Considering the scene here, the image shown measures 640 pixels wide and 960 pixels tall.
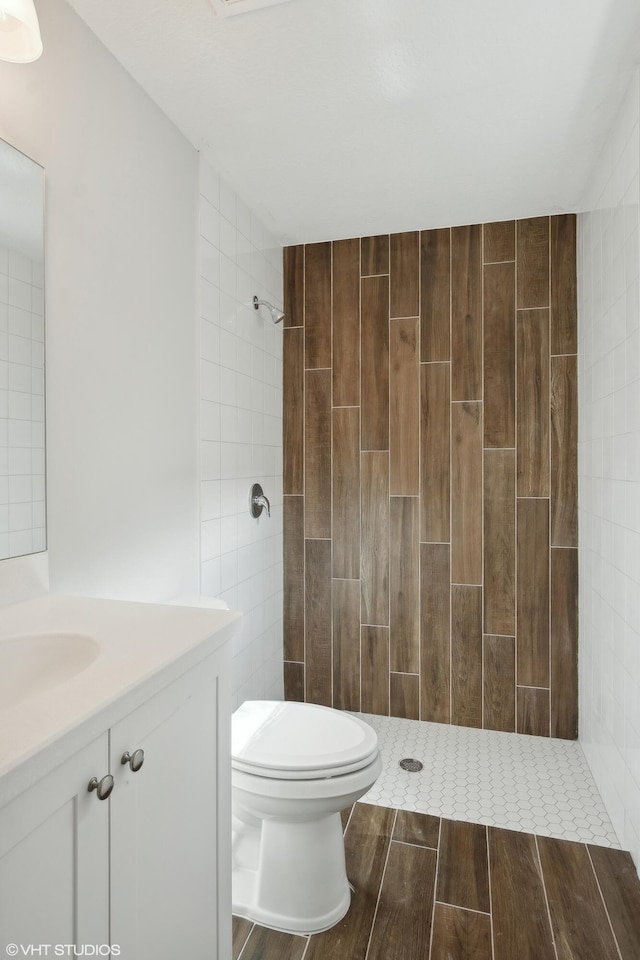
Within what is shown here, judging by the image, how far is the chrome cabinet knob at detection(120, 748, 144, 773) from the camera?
2.58 feet

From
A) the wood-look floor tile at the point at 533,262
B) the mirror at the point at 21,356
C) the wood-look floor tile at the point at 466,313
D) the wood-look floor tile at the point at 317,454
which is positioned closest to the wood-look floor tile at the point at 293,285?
the wood-look floor tile at the point at 317,454

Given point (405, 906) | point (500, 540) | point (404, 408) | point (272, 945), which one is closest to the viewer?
point (272, 945)

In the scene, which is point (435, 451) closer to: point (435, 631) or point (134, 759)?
point (435, 631)

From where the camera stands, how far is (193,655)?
95 cm

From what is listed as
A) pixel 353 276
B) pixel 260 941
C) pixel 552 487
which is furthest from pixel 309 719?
pixel 353 276

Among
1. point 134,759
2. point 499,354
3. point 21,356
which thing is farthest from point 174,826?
point 499,354

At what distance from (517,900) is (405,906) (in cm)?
32

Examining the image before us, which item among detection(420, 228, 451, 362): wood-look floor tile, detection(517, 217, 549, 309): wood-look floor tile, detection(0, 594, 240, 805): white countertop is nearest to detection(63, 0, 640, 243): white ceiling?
detection(517, 217, 549, 309): wood-look floor tile

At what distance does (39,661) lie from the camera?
3.38 feet

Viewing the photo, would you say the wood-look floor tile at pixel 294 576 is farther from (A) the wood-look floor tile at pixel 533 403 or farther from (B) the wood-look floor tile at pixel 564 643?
(B) the wood-look floor tile at pixel 564 643

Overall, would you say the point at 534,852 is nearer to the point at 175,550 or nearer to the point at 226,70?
the point at 175,550

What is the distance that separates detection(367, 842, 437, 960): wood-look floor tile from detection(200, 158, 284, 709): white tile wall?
85 centimetres

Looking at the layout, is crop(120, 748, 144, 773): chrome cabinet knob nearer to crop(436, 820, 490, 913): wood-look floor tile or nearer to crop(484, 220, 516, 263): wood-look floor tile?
crop(436, 820, 490, 913): wood-look floor tile

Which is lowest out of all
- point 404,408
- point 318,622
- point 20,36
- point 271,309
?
point 318,622
